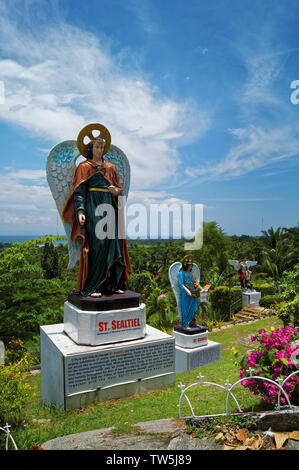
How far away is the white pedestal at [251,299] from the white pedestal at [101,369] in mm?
12511

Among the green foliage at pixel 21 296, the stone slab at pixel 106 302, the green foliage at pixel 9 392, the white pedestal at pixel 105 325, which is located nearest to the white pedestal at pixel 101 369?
the white pedestal at pixel 105 325

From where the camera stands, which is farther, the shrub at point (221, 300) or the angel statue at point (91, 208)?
the shrub at point (221, 300)

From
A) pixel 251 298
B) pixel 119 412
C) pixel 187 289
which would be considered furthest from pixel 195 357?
pixel 251 298

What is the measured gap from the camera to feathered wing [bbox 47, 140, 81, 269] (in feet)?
21.5

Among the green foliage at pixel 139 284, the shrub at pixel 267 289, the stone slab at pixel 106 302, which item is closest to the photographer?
the stone slab at pixel 106 302

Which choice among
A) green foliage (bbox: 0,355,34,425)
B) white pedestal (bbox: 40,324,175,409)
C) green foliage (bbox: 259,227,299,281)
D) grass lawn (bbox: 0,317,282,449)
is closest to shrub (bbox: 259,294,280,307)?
green foliage (bbox: 259,227,299,281)

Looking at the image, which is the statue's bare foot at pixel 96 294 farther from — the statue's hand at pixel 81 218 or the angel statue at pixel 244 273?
the angel statue at pixel 244 273

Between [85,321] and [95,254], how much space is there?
4.24 ft

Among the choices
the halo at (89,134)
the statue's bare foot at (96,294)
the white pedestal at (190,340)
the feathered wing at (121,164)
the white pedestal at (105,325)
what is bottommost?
the white pedestal at (190,340)

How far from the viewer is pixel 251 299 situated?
18.0 m

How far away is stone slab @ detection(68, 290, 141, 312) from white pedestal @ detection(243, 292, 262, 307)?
512 inches

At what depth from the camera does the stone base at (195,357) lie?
28.1 feet

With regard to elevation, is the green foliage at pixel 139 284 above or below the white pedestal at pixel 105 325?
below

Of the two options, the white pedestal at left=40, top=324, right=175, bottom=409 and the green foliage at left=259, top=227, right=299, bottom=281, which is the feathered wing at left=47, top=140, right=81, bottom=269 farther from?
the green foliage at left=259, top=227, right=299, bottom=281
